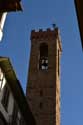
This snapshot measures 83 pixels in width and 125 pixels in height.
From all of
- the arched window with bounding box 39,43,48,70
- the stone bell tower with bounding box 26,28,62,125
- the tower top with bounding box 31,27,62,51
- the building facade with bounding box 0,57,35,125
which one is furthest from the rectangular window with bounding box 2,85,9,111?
the tower top with bounding box 31,27,62,51

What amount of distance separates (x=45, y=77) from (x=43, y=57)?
11.1 ft

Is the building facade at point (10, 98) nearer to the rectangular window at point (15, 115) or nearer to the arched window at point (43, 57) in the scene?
the rectangular window at point (15, 115)

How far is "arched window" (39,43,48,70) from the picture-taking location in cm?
2827

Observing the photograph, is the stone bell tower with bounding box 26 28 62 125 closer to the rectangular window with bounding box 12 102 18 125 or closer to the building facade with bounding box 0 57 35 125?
the building facade with bounding box 0 57 35 125

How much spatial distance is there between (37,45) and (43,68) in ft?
10.0

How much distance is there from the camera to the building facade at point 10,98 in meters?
12.3

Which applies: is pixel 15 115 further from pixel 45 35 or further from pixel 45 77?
pixel 45 35

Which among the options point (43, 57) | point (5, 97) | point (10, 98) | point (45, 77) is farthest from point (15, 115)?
point (43, 57)

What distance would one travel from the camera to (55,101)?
24.9m

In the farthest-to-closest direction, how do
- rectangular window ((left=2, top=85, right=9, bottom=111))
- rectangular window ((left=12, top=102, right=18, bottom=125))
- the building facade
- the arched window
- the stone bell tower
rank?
1. the arched window
2. the stone bell tower
3. rectangular window ((left=12, top=102, right=18, bottom=125))
4. rectangular window ((left=2, top=85, right=9, bottom=111))
5. the building facade

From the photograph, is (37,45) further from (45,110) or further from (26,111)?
(26,111)

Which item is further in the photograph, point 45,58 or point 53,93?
point 45,58

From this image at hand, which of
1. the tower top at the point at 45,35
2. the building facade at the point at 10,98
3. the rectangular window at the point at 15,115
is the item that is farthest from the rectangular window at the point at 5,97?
the tower top at the point at 45,35

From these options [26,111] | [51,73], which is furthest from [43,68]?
[26,111]
